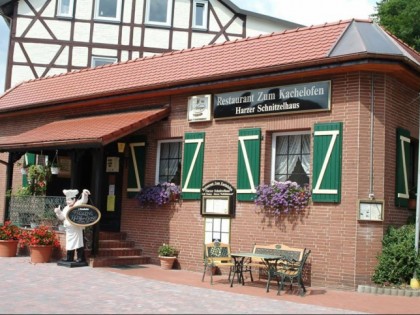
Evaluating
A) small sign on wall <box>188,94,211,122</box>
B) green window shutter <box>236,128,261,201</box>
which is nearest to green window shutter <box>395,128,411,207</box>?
green window shutter <box>236,128,261,201</box>

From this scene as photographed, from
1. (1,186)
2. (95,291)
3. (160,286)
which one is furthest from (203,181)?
(1,186)

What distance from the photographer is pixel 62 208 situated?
47.8 ft

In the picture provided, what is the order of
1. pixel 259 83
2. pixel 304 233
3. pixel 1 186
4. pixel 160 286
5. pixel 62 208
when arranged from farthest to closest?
1. pixel 1 186
2. pixel 62 208
3. pixel 259 83
4. pixel 304 233
5. pixel 160 286

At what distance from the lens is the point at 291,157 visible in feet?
41.1

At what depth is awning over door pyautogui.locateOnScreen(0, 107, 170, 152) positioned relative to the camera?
13125 mm

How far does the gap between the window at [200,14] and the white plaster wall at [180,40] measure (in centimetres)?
78

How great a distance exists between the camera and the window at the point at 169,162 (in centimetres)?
1434

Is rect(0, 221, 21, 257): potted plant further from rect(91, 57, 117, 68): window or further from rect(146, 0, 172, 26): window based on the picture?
rect(146, 0, 172, 26): window

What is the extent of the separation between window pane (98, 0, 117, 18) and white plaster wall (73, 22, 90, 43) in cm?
99

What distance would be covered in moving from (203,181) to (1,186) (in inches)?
338

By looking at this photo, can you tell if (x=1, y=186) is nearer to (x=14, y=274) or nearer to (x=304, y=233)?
(x=14, y=274)

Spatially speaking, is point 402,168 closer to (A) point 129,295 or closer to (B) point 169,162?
(B) point 169,162

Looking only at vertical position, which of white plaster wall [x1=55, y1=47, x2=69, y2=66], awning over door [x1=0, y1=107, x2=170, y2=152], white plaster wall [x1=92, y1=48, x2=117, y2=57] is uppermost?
white plaster wall [x1=92, y1=48, x2=117, y2=57]

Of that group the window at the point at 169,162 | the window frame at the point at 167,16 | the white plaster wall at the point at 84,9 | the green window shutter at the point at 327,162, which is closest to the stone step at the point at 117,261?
the window at the point at 169,162
